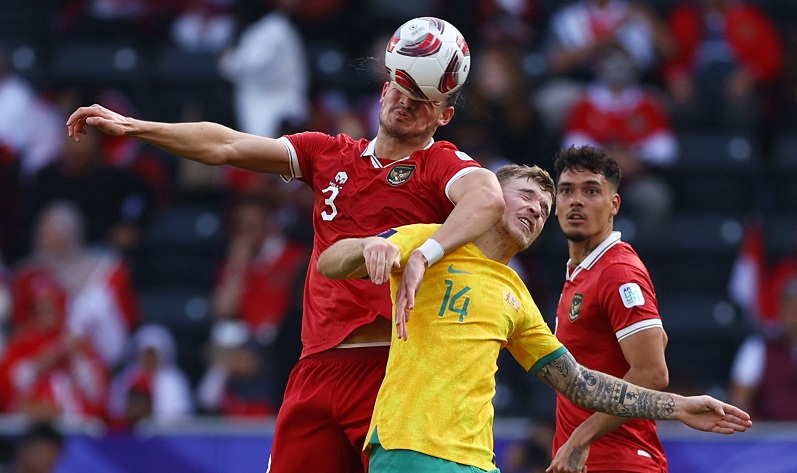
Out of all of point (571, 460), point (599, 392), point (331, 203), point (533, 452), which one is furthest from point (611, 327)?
point (533, 452)

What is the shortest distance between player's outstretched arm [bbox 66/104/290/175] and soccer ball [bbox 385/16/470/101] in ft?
2.32

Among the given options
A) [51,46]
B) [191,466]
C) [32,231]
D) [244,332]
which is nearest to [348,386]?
[191,466]

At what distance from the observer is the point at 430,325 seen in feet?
16.7

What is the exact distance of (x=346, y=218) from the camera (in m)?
5.85

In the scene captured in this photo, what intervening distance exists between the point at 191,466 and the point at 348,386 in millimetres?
4330

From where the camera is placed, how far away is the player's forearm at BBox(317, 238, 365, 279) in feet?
16.1

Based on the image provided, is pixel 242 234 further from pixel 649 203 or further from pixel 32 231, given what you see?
pixel 649 203

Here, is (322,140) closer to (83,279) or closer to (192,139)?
(192,139)

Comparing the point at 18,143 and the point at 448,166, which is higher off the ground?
the point at 18,143

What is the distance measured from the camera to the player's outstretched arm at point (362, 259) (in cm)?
475

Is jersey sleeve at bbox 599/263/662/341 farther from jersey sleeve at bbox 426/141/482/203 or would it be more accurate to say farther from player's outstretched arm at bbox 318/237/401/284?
player's outstretched arm at bbox 318/237/401/284

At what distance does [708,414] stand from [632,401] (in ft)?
1.04

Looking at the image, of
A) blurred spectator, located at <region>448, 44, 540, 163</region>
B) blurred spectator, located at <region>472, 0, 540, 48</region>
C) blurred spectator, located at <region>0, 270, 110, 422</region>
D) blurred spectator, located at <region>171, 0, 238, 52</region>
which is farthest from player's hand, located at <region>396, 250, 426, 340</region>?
blurred spectator, located at <region>171, 0, 238, 52</region>

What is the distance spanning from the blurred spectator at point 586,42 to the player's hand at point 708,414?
743cm
